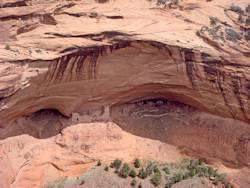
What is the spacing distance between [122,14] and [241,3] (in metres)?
2.68

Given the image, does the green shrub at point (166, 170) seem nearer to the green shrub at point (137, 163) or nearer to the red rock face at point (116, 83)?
the red rock face at point (116, 83)

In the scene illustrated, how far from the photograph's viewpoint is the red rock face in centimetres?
1015

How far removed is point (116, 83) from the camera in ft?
35.7

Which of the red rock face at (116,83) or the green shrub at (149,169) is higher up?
the red rock face at (116,83)

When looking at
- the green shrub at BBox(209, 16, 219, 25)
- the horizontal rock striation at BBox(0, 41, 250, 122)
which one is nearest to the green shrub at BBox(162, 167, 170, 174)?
the horizontal rock striation at BBox(0, 41, 250, 122)

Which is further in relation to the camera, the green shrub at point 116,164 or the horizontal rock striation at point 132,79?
the green shrub at point 116,164

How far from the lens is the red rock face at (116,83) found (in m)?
10.1

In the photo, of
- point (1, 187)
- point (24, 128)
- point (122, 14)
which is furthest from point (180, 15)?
point (1, 187)

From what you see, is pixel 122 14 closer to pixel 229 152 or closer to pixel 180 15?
pixel 180 15

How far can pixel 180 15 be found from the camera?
1075cm

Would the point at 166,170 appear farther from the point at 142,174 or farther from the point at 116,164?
the point at 116,164

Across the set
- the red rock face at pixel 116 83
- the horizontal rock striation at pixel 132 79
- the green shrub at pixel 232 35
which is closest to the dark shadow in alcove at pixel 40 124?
the red rock face at pixel 116 83

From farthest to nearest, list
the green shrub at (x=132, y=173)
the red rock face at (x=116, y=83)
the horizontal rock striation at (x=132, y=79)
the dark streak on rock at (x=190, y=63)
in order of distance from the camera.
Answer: the green shrub at (x=132, y=173), the dark streak on rock at (x=190, y=63), the horizontal rock striation at (x=132, y=79), the red rock face at (x=116, y=83)

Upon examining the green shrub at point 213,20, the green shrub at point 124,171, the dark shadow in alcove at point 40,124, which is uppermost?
the green shrub at point 213,20
